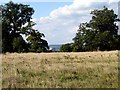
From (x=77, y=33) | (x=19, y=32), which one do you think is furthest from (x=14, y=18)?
(x=77, y=33)

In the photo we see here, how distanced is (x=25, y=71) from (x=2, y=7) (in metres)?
68.6

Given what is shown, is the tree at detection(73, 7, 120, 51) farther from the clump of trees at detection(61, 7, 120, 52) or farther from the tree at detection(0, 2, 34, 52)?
the tree at detection(0, 2, 34, 52)

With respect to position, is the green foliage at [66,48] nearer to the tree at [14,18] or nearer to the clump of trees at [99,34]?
the clump of trees at [99,34]

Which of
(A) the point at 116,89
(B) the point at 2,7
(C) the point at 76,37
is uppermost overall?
(B) the point at 2,7

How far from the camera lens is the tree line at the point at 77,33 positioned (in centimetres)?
7725

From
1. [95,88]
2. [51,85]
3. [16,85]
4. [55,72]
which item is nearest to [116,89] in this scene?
[95,88]

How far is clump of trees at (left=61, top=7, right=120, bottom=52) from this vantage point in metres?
82.1

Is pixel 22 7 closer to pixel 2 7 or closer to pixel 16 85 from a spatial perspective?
pixel 2 7

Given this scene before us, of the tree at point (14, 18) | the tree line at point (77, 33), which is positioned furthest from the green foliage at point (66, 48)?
the tree at point (14, 18)

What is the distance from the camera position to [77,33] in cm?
8850

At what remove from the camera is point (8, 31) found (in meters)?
81.4

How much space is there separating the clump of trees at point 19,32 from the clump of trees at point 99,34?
7.03m

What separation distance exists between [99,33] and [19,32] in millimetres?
18814

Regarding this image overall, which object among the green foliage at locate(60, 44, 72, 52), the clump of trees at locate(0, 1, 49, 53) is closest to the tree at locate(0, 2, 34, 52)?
the clump of trees at locate(0, 1, 49, 53)
